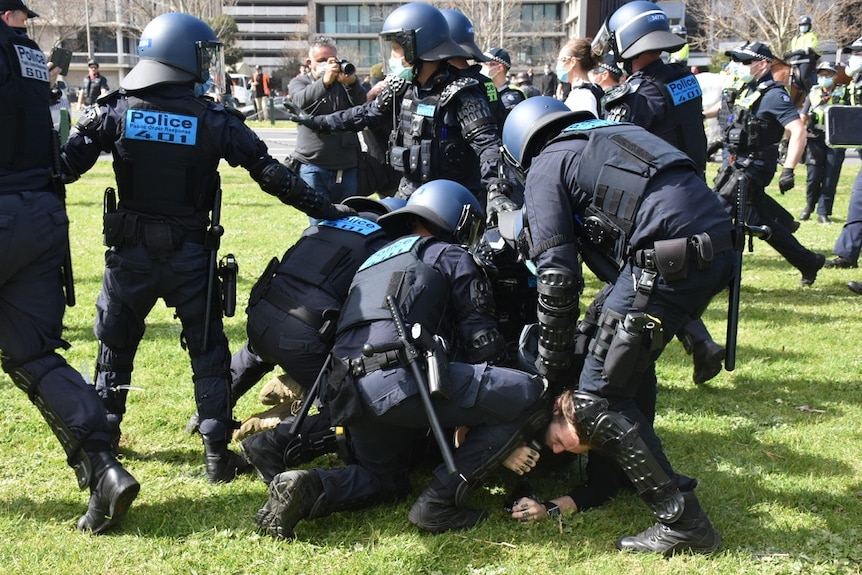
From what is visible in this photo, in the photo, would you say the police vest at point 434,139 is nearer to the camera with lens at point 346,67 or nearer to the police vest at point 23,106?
the camera with lens at point 346,67

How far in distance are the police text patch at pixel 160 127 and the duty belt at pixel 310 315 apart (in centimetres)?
86

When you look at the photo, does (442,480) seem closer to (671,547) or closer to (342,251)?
(671,547)

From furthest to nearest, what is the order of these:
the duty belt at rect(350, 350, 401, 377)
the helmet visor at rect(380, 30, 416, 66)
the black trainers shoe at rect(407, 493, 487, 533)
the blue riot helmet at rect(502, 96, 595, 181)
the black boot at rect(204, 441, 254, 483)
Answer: the helmet visor at rect(380, 30, 416, 66) → the black boot at rect(204, 441, 254, 483) → the blue riot helmet at rect(502, 96, 595, 181) → the black trainers shoe at rect(407, 493, 487, 533) → the duty belt at rect(350, 350, 401, 377)

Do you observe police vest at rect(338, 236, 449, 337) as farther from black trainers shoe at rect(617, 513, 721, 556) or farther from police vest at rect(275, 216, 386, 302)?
black trainers shoe at rect(617, 513, 721, 556)

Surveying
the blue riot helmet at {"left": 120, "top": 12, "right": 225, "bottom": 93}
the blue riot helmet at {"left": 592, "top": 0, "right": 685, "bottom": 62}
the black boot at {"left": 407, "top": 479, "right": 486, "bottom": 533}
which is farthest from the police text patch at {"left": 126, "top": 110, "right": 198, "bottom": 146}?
the blue riot helmet at {"left": 592, "top": 0, "right": 685, "bottom": 62}

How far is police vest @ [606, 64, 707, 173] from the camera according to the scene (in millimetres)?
5531

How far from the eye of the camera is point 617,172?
11.4ft

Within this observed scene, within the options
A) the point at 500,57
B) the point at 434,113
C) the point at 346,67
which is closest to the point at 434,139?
the point at 434,113

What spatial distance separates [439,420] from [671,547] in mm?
1058

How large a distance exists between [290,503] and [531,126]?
6.46ft

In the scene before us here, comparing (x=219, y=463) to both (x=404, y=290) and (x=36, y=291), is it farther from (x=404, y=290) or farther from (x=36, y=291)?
(x=404, y=290)

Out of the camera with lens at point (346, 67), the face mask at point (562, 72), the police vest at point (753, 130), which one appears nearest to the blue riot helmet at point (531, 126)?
the face mask at point (562, 72)

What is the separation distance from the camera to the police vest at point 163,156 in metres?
4.04

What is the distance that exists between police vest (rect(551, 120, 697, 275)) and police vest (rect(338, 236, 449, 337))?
701 mm
